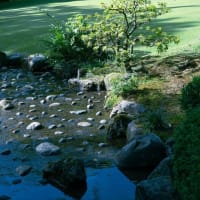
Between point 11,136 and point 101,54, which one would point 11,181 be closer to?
point 11,136

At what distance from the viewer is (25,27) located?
17.0m

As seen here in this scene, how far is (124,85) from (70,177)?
3281 mm

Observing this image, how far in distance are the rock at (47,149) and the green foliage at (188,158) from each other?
2585 mm

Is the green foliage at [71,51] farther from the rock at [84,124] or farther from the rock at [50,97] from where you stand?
the rock at [84,124]

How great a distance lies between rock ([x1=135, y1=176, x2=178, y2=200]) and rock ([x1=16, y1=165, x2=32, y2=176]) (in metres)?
1.74

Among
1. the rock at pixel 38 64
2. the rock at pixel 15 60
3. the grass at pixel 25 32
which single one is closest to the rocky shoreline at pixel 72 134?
the rock at pixel 38 64

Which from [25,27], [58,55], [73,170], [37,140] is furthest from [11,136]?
[25,27]

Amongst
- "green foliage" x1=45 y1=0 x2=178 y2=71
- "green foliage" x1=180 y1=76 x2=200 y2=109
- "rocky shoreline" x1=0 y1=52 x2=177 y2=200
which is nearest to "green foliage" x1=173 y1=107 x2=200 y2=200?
"rocky shoreline" x1=0 y1=52 x2=177 y2=200

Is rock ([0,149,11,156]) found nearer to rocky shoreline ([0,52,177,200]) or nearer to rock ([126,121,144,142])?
rocky shoreline ([0,52,177,200])

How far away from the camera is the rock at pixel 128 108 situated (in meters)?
7.44

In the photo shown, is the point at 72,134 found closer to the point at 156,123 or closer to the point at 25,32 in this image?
the point at 156,123

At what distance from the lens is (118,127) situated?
6801 mm

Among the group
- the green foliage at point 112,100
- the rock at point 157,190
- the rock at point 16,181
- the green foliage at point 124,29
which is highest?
the green foliage at point 124,29

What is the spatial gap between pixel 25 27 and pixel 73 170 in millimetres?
12296
